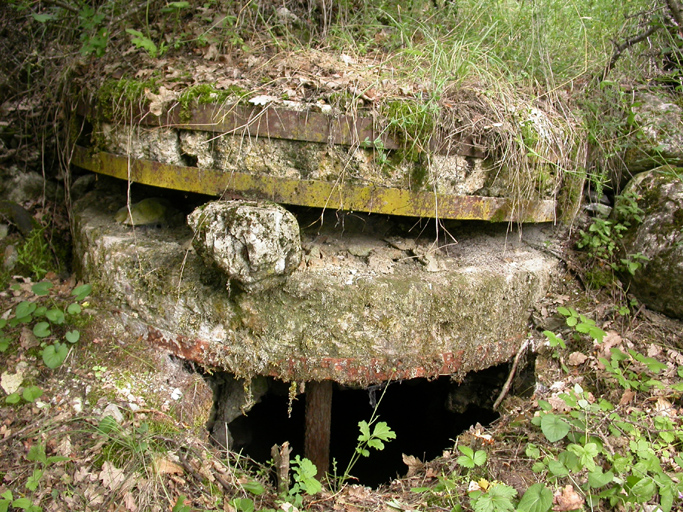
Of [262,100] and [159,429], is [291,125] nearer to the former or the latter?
[262,100]

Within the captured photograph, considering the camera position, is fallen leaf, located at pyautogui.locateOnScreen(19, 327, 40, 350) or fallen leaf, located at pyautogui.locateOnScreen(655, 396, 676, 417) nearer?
fallen leaf, located at pyautogui.locateOnScreen(655, 396, 676, 417)

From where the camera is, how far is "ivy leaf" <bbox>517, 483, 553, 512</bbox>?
71.1 inches

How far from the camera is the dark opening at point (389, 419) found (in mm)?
3311

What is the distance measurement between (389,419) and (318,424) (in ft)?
4.16

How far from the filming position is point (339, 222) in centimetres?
262

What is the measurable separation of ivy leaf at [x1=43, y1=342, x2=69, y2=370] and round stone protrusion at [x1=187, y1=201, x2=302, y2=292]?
788 mm

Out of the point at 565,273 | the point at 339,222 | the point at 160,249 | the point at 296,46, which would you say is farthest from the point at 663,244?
the point at 160,249

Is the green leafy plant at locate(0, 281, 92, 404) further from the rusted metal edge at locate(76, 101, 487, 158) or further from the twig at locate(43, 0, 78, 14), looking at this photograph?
the twig at locate(43, 0, 78, 14)

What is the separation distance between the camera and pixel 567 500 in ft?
6.22

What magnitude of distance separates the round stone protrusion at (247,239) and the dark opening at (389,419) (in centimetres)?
145

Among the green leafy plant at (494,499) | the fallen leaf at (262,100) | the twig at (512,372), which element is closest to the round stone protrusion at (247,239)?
the fallen leaf at (262,100)

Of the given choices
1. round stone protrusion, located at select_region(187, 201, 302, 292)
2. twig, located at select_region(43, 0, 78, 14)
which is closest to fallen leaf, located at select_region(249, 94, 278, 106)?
round stone protrusion, located at select_region(187, 201, 302, 292)

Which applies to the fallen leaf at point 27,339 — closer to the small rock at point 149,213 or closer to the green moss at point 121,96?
the small rock at point 149,213

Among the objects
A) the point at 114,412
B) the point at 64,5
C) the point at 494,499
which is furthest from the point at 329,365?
the point at 64,5
